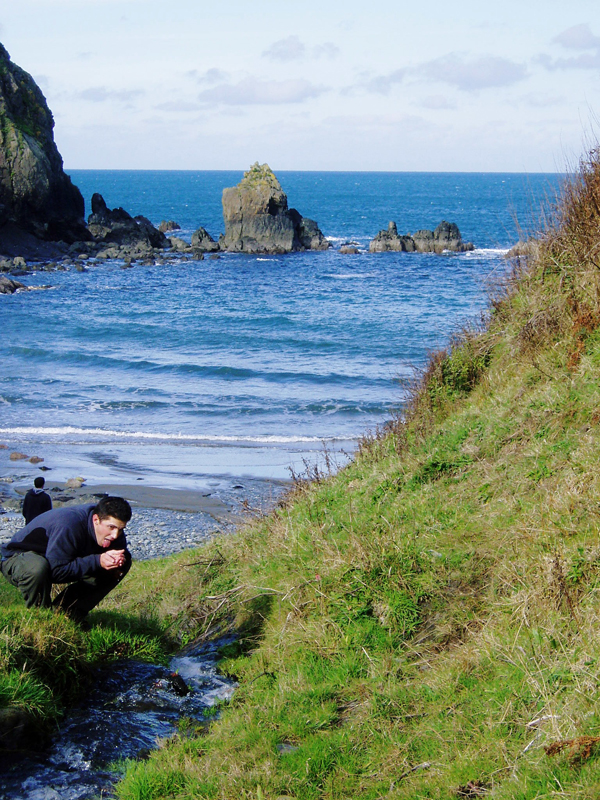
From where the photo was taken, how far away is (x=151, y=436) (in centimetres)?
Answer: 1975

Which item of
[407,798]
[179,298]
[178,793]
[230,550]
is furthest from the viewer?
[179,298]

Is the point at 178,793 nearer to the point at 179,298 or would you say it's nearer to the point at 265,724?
the point at 265,724

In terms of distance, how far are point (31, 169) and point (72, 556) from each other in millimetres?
59513

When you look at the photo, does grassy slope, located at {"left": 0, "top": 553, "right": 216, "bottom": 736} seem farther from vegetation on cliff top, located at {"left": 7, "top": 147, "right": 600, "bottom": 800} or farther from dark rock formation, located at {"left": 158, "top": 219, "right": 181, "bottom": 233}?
dark rock formation, located at {"left": 158, "top": 219, "right": 181, "bottom": 233}

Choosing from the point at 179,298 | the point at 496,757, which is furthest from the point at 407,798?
the point at 179,298

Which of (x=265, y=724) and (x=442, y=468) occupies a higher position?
(x=442, y=468)

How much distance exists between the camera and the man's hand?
5711 millimetres

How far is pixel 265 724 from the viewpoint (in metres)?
4.75

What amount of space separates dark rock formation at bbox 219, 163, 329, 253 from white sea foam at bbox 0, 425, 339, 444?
47.8 meters

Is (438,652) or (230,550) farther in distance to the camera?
(230,550)

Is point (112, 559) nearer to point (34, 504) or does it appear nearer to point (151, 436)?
point (34, 504)

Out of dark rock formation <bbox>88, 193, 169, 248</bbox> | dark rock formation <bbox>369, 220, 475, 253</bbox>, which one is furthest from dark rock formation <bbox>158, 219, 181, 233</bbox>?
dark rock formation <bbox>369, 220, 475, 253</bbox>

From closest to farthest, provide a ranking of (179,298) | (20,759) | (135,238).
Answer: (20,759)
(179,298)
(135,238)

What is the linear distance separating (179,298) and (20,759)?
137 feet
